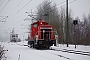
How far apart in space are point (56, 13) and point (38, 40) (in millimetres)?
22477

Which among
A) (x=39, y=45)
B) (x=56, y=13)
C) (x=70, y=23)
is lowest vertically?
(x=39, y=45)

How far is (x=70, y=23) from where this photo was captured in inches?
1581

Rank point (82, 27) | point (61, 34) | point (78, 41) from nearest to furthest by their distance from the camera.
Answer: point (78, 41) < point (61, 34) < point (82, 27)

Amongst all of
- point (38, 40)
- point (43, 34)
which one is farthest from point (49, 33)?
point (38, 40)

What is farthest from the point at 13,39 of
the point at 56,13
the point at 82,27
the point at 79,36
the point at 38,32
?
the point at 38,32

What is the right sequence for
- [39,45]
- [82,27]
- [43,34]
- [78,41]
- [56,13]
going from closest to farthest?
1. [39,45]
2. [43,34]
3. [78,41]
4. [82,27]
5. [56,13]

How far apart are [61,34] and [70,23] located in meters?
7.15

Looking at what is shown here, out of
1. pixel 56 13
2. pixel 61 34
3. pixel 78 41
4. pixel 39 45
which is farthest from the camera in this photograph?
pixel 56 13

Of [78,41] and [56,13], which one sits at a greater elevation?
[56,13]

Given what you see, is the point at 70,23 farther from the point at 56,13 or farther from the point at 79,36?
the point at 79,36

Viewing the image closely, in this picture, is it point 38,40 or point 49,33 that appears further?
point 49,33

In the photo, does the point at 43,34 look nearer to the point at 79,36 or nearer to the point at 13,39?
the point at 79,36

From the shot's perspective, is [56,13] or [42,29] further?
[56,13]

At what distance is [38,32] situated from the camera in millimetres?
21203
